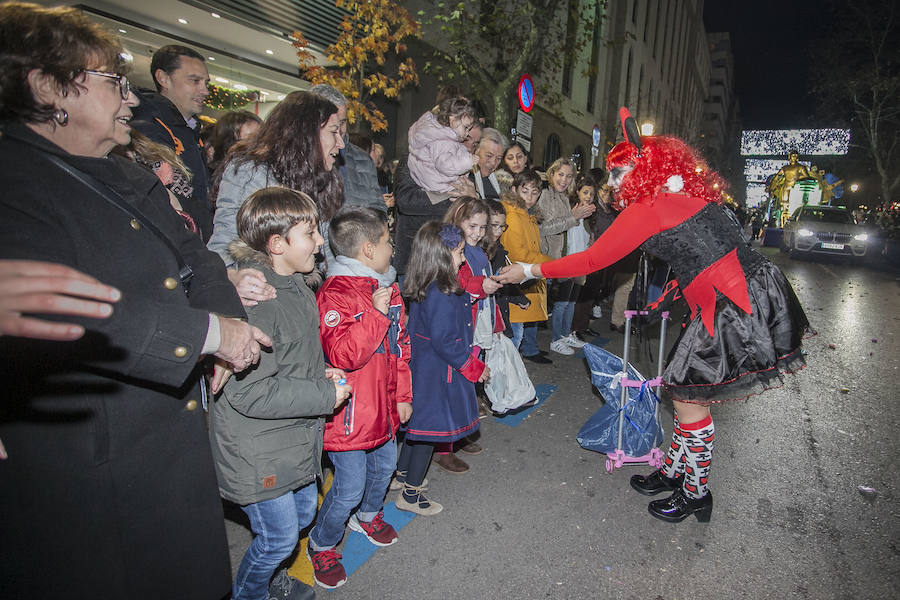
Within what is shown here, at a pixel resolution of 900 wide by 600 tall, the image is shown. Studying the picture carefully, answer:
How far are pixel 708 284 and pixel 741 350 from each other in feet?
1.38

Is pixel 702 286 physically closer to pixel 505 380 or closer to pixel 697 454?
pixel 697 454

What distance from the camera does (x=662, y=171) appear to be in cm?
289

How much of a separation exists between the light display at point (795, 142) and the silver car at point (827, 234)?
1476 cm

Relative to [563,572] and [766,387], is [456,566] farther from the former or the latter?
[766,387]

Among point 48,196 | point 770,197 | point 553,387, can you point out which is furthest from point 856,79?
point 48,196

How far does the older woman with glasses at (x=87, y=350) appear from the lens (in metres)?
1.21

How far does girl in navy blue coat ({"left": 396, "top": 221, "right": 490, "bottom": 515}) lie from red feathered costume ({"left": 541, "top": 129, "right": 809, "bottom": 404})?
0.97 meters

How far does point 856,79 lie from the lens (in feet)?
82.1

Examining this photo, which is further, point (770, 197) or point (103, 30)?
point (770, 197)

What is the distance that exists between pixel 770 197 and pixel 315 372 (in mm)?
44770

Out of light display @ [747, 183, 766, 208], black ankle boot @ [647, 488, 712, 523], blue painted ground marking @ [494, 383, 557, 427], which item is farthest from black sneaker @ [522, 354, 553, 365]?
light display @ [747, 183, 766, 208]

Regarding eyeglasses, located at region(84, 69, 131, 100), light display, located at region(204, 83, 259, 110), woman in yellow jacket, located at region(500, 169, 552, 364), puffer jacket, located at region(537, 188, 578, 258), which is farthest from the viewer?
light display, located at region(204, 83, 259, 110)

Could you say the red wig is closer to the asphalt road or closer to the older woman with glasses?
the asphalt road

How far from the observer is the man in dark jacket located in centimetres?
320
